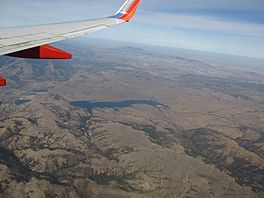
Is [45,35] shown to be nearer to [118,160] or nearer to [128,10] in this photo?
[128,10]

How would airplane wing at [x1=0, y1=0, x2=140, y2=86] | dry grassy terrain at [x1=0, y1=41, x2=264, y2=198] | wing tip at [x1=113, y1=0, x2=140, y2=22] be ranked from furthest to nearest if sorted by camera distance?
dry grassy terrain at [x1=0, y1=41, x2=264, y2=198] → wing tip at [x1=113, y1=0, x2=140, y2=22] → airplane wing at [x1=0, y1=0, x2=140, y2=86]

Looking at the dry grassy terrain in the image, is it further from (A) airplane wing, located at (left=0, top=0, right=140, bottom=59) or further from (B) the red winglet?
(B) the red winglet

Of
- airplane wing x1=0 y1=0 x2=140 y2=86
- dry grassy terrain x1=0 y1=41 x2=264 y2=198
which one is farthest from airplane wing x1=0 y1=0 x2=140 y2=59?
dry grassy terrain x1=0 y1=41 x2=264 y2=198

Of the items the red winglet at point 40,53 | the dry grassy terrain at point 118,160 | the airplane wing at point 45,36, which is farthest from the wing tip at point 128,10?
the dry grassy terrain at point 118,160

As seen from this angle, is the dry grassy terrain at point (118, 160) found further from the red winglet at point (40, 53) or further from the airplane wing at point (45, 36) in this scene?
the red winglet at point (40, 53)

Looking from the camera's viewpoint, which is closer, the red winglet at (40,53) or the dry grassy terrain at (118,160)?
the red winglet at (40,53)

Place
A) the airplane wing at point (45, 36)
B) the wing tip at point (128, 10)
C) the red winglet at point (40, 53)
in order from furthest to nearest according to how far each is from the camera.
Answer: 1. the wing tip at point (128, 10)
2. the red winglet at point (40, 53)
3. the airplane wing at point (45, 36)

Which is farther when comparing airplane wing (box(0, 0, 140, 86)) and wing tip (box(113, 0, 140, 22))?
wing tip (box(113, 0, 140, 22))

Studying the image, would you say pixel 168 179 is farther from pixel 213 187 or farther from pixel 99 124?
pixel 99 124
